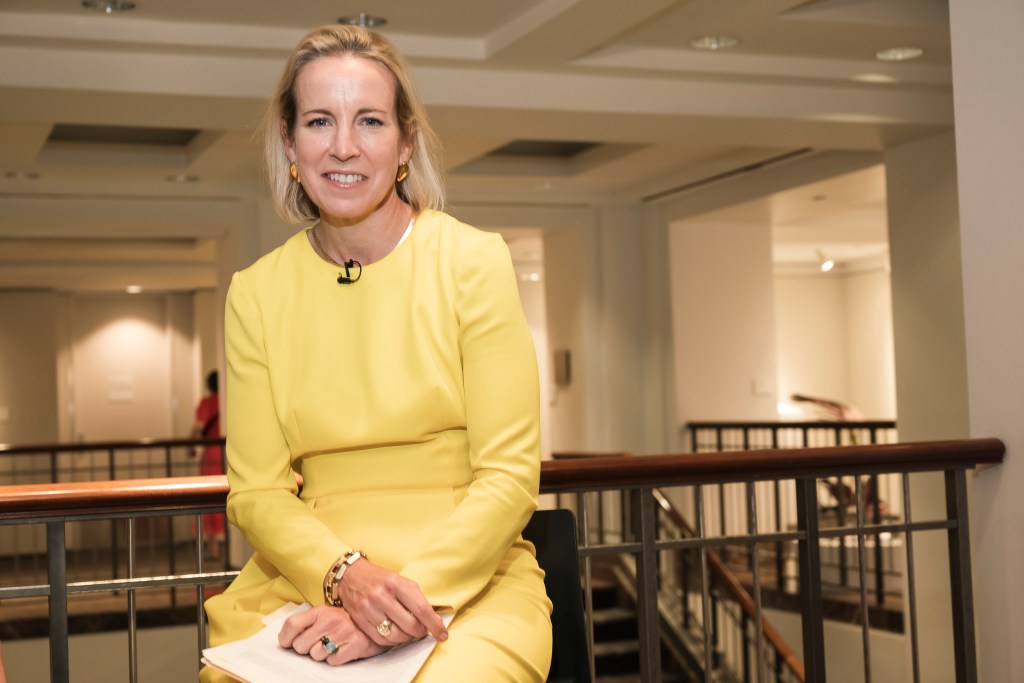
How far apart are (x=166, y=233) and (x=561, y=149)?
3.18 metres

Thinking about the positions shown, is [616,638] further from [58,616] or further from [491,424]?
[491,424]

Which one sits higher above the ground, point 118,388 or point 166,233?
point 166,233

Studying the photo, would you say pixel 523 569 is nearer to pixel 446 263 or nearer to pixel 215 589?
pixel 446 263

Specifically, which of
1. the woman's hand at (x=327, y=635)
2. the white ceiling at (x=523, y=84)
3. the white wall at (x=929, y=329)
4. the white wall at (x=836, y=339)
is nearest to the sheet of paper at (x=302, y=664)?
the woman's hand at (x=327, y=635)

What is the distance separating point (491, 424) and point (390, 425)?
15 cm

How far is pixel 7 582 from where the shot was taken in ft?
32.3

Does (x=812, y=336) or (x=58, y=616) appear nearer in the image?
(x=58, y=616)

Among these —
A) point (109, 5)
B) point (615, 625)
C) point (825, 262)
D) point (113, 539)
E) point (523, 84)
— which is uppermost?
point (109, 5)

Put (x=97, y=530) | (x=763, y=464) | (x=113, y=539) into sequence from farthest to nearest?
1. (x=97, y=530)
2. (x=113, y=539)
3. (x=763, y=464)

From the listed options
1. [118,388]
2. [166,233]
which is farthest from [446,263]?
[118,388]

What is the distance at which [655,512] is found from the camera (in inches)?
113

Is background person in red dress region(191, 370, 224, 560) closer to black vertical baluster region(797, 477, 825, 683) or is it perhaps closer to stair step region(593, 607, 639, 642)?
stair step region(593, 607, 639, 642)

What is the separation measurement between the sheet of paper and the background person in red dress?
812cm

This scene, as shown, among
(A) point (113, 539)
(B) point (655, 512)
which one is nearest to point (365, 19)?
(B) point (655, 512)
